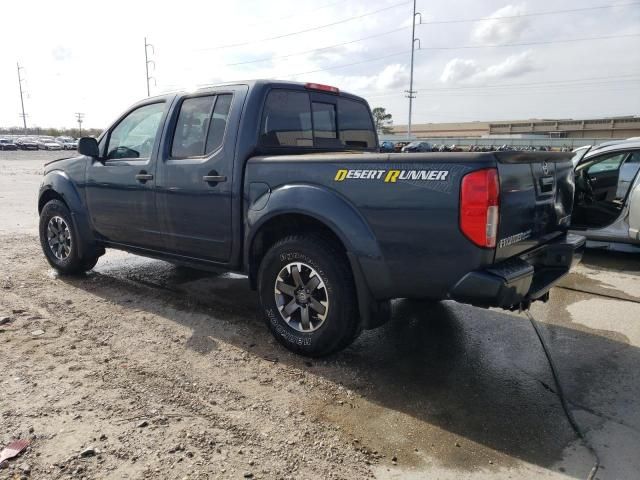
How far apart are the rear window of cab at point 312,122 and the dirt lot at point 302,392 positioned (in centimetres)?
169

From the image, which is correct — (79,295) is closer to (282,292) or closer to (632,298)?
(282,292)

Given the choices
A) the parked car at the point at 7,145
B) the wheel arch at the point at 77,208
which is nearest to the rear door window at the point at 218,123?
the wheel arch at the point at 77,208

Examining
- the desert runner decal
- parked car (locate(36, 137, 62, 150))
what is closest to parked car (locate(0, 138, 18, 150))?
parked car (locate(36, 137, 62, 150))

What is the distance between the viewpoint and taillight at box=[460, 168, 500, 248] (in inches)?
110

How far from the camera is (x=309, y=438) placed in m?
2.73

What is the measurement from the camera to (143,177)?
4.65 metres

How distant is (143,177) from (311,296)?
2146 mm

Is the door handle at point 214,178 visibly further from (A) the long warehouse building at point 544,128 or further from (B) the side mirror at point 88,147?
(A) the long warehouse building at point 544,128

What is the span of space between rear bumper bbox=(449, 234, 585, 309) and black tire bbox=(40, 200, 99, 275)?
14.4 feet

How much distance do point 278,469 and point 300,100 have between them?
306 centimetres

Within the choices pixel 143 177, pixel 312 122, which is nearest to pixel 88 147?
pixel 143 177

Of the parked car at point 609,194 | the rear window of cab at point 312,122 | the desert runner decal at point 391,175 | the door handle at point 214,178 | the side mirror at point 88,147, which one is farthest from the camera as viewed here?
the parked car at point 609,194

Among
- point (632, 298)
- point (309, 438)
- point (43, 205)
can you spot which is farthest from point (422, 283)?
point (43, 205)

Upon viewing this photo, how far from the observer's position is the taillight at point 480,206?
→ 279 cm
